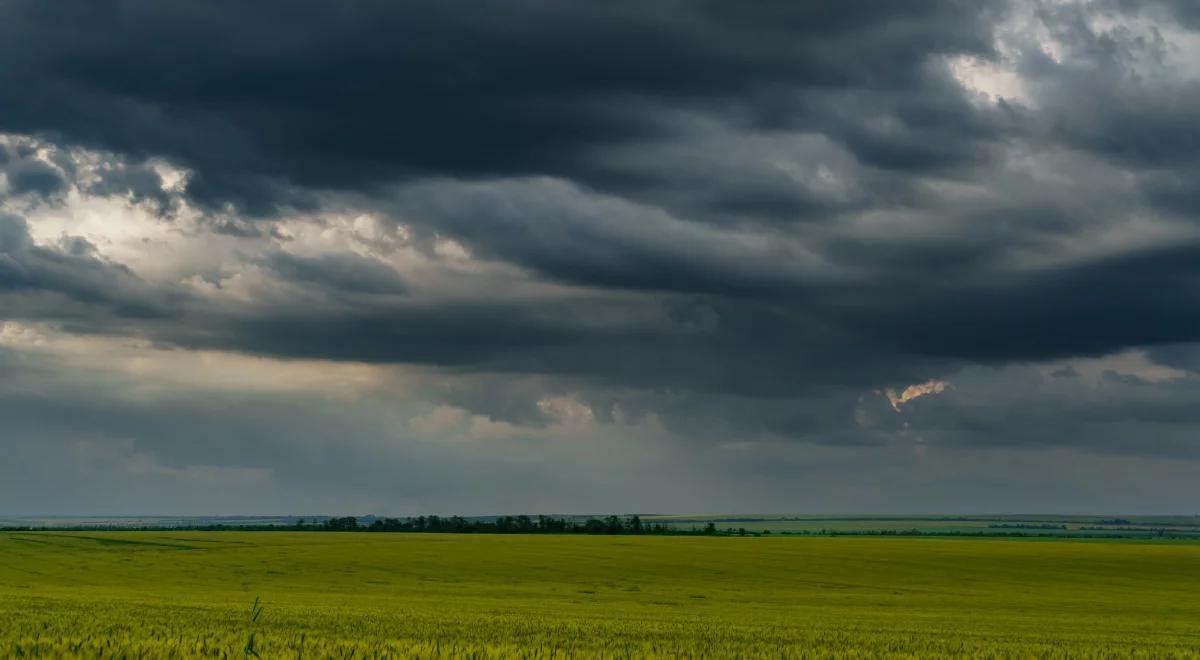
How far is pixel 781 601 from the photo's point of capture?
172 feet

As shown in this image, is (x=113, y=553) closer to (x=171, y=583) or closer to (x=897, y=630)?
(x=171, y=583)

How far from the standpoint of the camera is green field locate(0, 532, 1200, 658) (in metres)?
17.6

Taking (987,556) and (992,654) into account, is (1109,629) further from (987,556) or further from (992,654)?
(987,556)

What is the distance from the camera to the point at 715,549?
4387 inches

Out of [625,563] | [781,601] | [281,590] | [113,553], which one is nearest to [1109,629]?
[781,601]

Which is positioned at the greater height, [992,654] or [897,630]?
[992,654]

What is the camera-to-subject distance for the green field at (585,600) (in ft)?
57.6

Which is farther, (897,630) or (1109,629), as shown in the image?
(1109,629)

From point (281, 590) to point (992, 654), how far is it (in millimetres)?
47487

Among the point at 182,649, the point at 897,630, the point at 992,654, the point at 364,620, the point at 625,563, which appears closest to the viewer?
the point at 182,649

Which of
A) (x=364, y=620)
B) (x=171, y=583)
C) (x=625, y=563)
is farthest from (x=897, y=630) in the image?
(x=625, y=563)

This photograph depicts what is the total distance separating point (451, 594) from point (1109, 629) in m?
33.7

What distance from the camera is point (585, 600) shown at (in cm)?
5088

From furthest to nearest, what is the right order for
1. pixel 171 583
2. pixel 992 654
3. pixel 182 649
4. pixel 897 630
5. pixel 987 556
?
pixel 987 556, pixel 171 583, pixel 897 630, pixel 992 654, pixel 182 649
